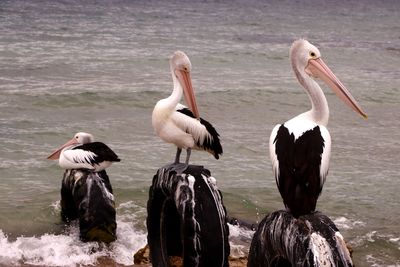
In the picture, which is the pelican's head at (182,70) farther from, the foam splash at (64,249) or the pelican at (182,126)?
the foam splash at (64,249)

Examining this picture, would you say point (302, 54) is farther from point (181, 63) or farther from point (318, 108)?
point (181, 63)

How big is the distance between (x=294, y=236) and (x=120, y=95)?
451 inches

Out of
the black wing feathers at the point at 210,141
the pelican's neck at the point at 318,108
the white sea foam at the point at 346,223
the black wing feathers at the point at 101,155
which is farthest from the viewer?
the white sea foam at the point at 346,223

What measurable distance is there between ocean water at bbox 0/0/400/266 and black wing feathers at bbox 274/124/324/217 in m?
2.52

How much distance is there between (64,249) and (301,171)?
10.3 ft

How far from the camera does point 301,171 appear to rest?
4.87 m

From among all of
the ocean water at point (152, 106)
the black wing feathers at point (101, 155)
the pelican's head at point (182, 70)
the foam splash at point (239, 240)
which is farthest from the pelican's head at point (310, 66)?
the black wing feathers at point (101, 155)

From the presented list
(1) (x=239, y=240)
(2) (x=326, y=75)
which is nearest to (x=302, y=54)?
(2) (x=326, y=75)

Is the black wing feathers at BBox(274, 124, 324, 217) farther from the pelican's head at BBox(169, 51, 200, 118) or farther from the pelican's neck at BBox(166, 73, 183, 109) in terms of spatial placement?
the pelican's head at BBox(169, 51, 200, 118)

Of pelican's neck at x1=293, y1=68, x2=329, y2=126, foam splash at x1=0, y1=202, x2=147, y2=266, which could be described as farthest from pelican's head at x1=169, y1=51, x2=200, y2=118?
pelican's neck at x1=293, y1=68, x2=329, y2=126

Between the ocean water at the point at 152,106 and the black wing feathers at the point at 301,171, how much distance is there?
252cm

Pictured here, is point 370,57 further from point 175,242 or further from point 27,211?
point 175,242

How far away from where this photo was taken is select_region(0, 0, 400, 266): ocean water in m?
8.32

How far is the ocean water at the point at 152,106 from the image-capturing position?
8320 mm
